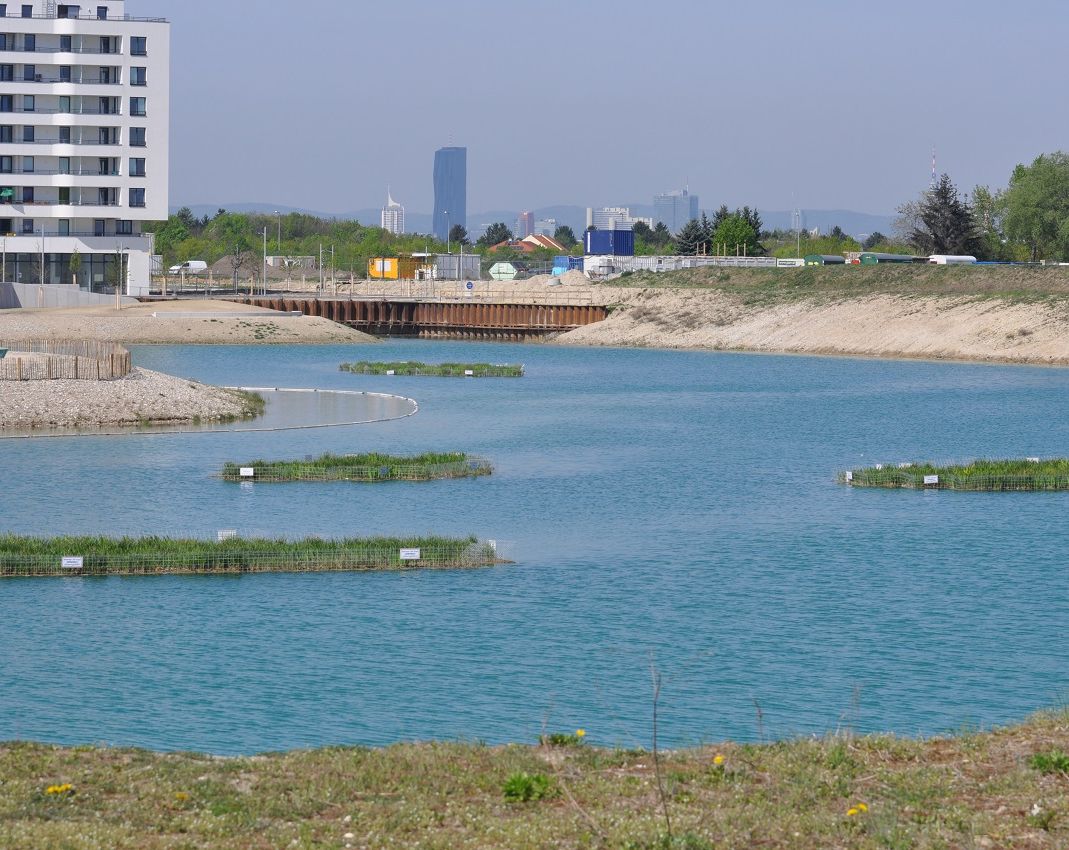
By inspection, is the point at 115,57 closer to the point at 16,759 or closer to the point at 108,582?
the point at 108,582

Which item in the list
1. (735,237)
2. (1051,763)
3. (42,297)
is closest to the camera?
(1051,763)

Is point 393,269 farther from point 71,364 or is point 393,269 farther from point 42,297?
point 71,364

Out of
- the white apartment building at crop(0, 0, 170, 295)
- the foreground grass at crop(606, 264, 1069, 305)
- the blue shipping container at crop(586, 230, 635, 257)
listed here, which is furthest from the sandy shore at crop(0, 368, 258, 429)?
the blue shipping container at crop(586, 230, 635, 257)

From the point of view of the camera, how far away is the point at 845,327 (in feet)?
374

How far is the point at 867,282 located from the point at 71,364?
75.8m

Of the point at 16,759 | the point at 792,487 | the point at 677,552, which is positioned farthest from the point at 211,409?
the point at 16,759

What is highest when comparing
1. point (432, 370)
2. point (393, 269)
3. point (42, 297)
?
point (393, 269)

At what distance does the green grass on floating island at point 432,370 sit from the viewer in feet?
295

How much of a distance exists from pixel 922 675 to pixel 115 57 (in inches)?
4297

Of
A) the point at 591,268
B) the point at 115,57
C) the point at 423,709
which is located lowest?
the point at 423,709

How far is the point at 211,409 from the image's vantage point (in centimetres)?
6175

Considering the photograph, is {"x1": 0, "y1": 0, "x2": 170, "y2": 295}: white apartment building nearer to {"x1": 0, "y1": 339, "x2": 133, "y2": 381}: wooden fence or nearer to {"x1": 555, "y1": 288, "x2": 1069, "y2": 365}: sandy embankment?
{"x1": 555, "y1": 288, "x2": 1069, "y2": 365}: sandy embankment

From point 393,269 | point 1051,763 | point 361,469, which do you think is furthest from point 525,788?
point 393,269

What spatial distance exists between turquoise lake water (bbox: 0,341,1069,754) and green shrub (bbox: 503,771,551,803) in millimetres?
3077
